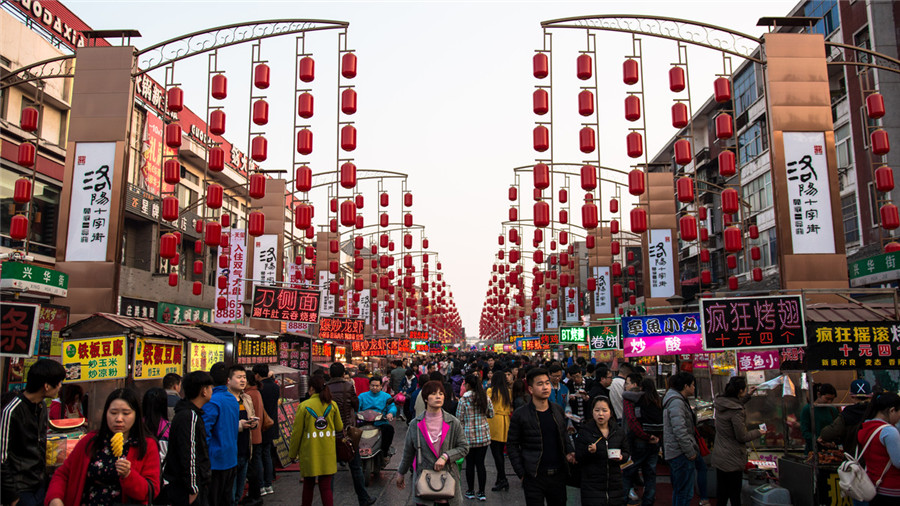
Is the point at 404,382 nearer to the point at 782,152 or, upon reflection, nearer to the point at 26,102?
the point at 782,152

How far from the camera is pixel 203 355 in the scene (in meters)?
13.6

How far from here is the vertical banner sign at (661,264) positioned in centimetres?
2358

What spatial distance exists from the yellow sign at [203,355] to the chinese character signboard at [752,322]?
8673 mm

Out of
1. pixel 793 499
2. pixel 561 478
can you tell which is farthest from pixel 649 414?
pixel 561 478

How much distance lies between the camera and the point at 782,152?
49.6ft

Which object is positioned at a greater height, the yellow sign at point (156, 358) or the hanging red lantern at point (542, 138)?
→ the hanging red lantern at point (542, 138)

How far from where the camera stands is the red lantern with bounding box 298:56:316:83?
15820mm

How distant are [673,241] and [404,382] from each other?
10.4 metres

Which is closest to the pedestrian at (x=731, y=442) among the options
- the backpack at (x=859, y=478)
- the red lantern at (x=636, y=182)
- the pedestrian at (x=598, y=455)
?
the backpack at (x=859, y=478)

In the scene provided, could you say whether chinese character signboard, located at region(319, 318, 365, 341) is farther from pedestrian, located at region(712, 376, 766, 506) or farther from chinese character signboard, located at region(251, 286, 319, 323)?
pedestrian, located at region(712, 376, 766, 506)

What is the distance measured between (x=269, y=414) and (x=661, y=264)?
16.2m

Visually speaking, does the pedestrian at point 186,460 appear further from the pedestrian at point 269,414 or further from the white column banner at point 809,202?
the white column banner at point 809,202

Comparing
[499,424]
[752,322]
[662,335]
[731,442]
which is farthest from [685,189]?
[731,442]

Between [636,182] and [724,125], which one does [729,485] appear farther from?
[636,182]
